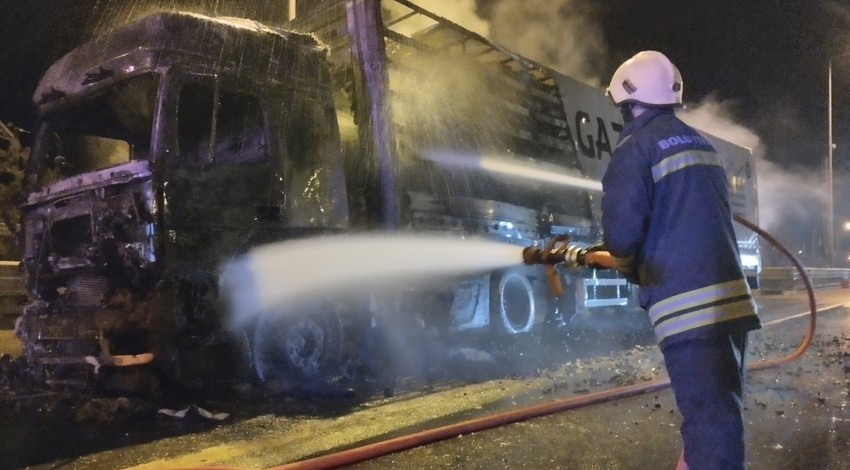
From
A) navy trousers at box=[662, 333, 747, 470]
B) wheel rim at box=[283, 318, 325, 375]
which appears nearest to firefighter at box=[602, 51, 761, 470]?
navy trousers at box=[662, 333, 747, 470]

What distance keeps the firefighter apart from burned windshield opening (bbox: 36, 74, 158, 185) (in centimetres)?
386

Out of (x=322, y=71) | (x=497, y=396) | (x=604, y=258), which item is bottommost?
(x=497, y=396)

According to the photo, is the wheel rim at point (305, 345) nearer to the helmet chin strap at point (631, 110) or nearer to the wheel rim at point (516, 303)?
the wheel rim at point (516, 303)

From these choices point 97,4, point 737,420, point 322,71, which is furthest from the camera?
point 97,4

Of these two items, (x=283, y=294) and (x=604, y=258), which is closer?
(x=604, y=258)

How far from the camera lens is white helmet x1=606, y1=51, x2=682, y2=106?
7.80 ft

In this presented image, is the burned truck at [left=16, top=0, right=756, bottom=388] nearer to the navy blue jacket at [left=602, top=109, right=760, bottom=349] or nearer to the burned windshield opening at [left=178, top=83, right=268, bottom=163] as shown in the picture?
A: the burned windshield opening at [left=178, top=83, right=268, bottom=163]

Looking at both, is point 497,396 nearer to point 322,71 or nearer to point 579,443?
point 579,443

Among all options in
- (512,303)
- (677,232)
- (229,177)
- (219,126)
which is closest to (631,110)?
(677,232)

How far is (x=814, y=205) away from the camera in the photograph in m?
37.8

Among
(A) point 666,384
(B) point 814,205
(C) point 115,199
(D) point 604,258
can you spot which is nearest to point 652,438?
(A) point 666,384

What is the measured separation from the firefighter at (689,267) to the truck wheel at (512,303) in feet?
16.2

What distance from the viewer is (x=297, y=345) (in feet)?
17.5

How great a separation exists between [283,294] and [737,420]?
3.67 m
